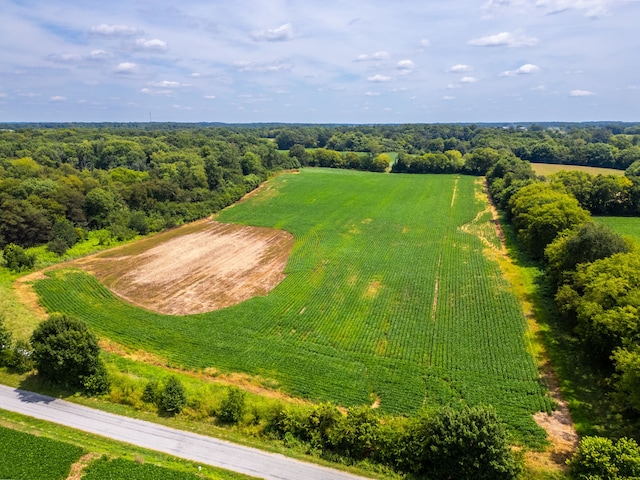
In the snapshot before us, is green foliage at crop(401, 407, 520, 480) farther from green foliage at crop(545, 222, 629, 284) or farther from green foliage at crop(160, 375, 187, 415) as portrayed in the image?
green foliage at crop(545, 222, 629, 284)

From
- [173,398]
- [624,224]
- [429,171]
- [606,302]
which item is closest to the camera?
[173,398]

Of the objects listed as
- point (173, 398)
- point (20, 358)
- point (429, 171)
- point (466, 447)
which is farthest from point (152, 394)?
point (429, 171)

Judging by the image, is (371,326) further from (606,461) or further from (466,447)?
(606,461)

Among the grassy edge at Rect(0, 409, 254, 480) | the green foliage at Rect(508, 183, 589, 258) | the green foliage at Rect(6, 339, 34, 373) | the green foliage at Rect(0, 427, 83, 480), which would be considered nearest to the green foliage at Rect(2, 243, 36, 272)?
the green foliage at Rect(6, 339, 34, 373)

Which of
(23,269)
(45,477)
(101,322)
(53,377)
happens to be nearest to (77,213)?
(23,269)

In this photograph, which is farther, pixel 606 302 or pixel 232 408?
pixel 606 302

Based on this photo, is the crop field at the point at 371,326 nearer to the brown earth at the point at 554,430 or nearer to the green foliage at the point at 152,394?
the brown earth at the point at 554,430
